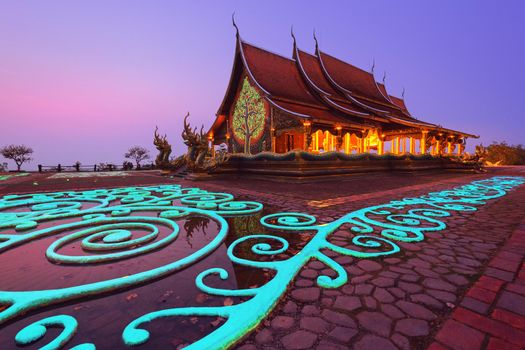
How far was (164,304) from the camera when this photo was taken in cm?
137

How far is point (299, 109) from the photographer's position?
11969 mm

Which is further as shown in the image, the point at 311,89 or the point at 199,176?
the point at 311,89

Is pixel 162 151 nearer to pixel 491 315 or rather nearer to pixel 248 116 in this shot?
pixel 248 116

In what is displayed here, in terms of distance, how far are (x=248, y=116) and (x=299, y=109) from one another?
3.19 m

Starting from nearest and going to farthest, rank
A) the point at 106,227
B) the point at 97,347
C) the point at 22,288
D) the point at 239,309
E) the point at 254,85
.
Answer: the point at 97,347 < the point at 239,309 < the point at 22,288 < the point at 106,227 < the point at 254,85

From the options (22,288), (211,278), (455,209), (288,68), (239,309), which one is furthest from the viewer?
(288,68)

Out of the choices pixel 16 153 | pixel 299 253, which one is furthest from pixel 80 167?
pixel 299 253

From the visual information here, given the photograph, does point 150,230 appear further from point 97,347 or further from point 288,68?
point 288,68

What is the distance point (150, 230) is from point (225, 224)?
34.6 inches

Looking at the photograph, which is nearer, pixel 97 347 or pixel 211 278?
pixel 97 347

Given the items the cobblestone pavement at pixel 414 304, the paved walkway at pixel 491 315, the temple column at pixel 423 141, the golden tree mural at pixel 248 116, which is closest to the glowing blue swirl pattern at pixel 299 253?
the cobblestone pavement at pixel 414 304

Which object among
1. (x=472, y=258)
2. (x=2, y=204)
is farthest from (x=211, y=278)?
(x=2, y=204)

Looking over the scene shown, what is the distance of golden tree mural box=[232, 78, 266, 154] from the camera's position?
12.9 m

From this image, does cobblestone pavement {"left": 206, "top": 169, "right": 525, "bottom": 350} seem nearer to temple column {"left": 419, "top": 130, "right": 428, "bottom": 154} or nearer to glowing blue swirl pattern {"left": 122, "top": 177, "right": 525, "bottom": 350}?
glowing blue swirl pattern {"left": 122, "top": 177, "right": 525, "bottom": 350}
